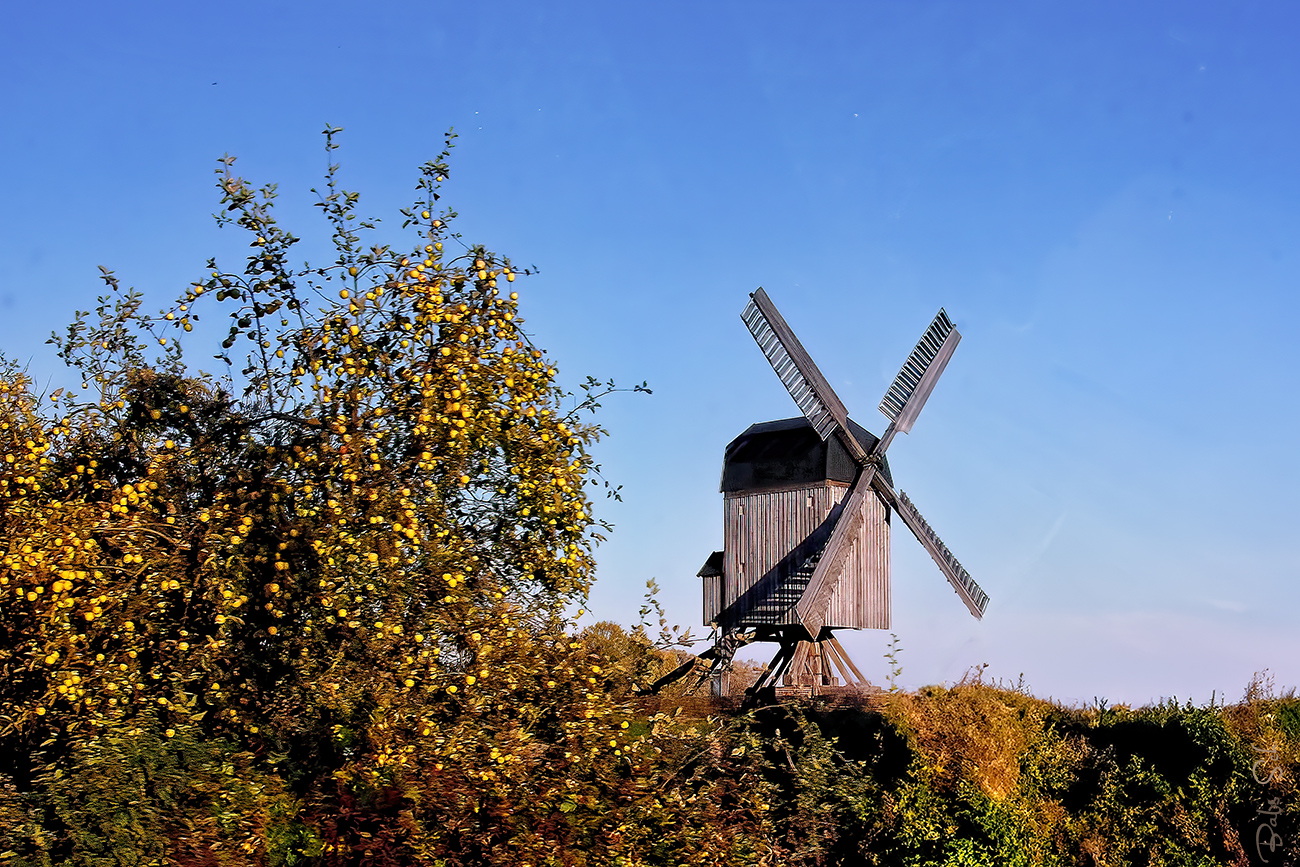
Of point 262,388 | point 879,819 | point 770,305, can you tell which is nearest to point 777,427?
point 770,305

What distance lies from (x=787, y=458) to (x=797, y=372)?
1.70 meters

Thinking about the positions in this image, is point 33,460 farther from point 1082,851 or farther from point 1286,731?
point 1286,731

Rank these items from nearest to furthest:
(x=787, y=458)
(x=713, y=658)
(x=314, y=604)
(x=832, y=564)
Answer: (x=314, y=604)
(x=713, y=658)
(x=832, y=564)
(x=787, y=458)

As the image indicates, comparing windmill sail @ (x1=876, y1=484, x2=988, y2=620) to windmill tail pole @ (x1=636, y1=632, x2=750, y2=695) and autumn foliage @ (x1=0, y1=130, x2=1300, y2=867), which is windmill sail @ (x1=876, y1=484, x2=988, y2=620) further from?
autumn foliage @ (x1=0, y1=130, x2=1300, y2=867)

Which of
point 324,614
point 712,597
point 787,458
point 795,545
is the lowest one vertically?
point 324,614

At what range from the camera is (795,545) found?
21.4 m

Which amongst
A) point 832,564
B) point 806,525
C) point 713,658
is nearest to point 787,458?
point 806,525

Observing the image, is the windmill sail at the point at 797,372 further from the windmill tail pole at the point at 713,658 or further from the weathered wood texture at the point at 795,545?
the windmill tail pole at the point at 713,658

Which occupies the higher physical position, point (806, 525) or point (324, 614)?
point (806, 525)

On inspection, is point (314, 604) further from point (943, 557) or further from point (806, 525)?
point (943, 557)

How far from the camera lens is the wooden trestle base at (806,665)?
856 inches

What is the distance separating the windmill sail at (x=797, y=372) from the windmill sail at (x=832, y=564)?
2.85ft

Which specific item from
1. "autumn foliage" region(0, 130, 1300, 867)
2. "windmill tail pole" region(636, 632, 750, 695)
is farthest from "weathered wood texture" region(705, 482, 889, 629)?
"autumn foliage" region(0, 130, 1300, 867)

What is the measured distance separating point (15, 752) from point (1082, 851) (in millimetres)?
11657
